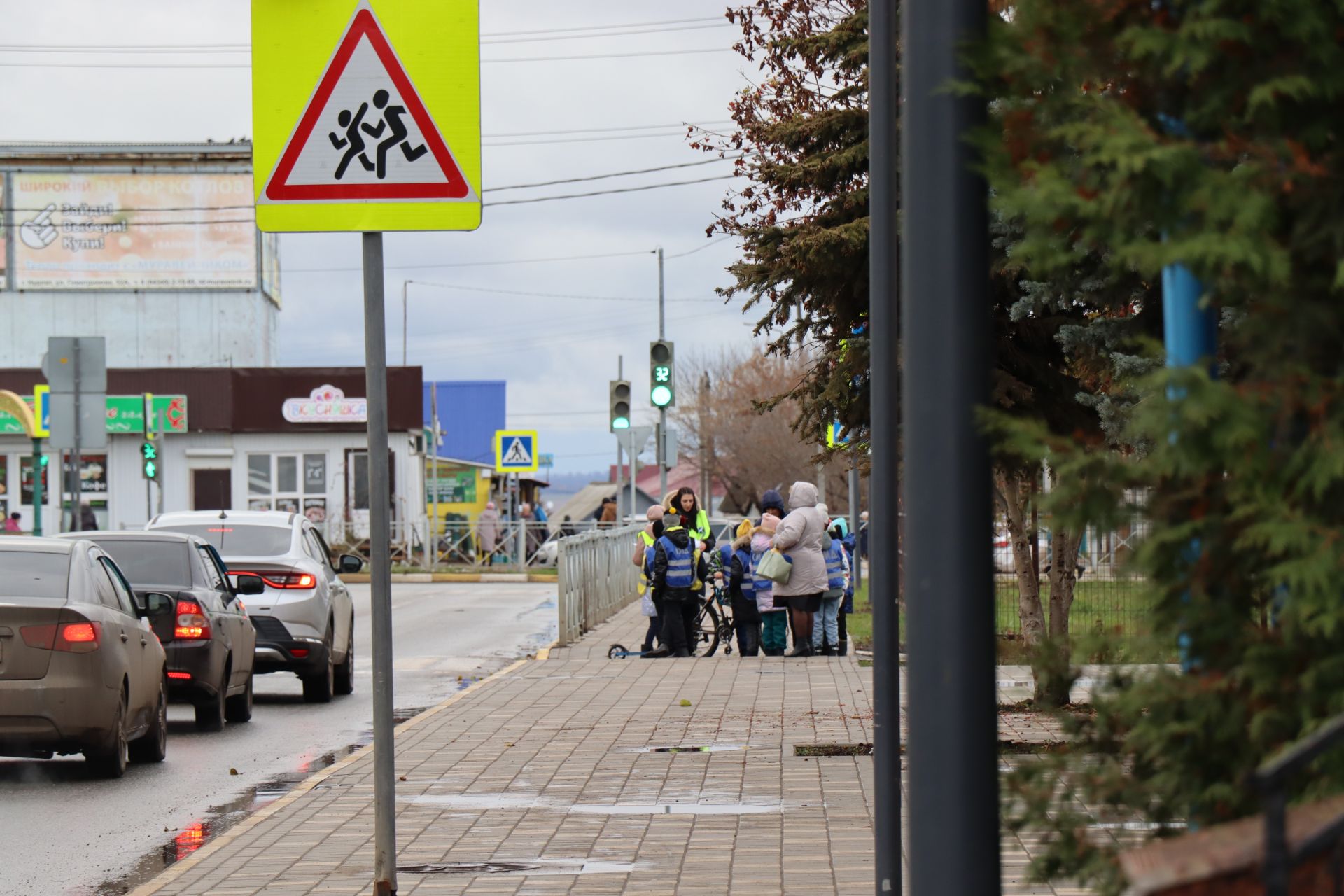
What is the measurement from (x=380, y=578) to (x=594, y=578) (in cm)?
1859

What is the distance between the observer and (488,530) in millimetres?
42969

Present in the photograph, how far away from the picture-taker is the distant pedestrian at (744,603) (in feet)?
62.6

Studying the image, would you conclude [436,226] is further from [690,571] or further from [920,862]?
[690,571]

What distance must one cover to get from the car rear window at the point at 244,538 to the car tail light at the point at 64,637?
5.81 m

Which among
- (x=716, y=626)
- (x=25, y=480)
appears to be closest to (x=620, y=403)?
(x=716, y=626)

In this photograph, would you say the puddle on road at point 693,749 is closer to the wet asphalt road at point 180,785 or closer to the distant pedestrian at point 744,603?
the wet asphalt road at point 180,785

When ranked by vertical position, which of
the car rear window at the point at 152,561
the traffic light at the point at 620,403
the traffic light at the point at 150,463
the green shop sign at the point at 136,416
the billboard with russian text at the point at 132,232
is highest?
the billboard with russian text at the point at 132,232

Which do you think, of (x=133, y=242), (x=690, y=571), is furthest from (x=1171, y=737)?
(x=133, y=242)

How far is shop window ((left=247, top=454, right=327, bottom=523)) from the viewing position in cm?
4888

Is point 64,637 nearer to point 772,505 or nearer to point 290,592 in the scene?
point 290,592

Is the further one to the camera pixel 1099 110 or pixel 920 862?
pixel 920 862

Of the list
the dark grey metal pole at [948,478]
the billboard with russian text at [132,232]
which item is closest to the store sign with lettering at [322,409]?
the billboard with russian text at [132,232]

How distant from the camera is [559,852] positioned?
770 cm

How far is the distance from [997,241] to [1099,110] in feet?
24.1
